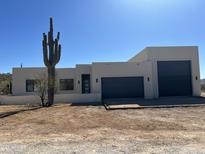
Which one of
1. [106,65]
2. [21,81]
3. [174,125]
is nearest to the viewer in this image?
[174,125]

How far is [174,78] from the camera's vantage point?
24.0 metres

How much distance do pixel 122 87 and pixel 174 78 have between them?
5.39 metres

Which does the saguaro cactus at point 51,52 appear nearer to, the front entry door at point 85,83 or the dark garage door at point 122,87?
the dark garage door at point 122,87

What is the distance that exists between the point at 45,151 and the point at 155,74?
19007 millimetres

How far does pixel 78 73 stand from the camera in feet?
86.9

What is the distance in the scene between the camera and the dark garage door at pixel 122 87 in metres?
23.4

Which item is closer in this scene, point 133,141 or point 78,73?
point 133,141

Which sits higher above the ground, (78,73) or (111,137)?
(78,73)

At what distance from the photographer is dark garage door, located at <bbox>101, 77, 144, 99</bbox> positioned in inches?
920

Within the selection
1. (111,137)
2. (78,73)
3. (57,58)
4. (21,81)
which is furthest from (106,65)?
(111,137)

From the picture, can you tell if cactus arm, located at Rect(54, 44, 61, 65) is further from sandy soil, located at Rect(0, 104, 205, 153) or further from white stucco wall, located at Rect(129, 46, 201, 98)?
white stucco wall, located at Rect(129, 46, 201, 98)

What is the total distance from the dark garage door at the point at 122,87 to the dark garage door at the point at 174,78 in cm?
217

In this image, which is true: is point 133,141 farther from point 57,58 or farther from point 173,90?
point 173,90

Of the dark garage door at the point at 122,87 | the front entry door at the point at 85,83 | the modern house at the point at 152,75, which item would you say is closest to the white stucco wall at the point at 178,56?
the modern house at the point at 152,75
